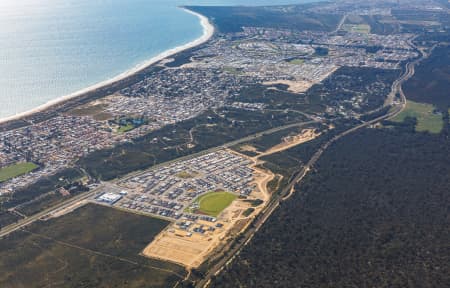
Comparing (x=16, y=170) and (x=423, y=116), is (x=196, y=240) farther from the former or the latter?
(x=423, y=116)

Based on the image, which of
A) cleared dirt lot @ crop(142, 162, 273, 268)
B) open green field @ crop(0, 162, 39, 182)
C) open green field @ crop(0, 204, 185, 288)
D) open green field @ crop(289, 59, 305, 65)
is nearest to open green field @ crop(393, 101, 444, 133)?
open green field @ crop(289, 59, 305, 65)

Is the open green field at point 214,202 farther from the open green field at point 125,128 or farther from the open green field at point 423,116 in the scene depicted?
the open green field at point 423,116

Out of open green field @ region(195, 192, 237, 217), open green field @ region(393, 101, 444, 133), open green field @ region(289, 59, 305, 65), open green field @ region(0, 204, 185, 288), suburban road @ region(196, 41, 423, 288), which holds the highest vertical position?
open green field @ region(289, 59, 305, 65)

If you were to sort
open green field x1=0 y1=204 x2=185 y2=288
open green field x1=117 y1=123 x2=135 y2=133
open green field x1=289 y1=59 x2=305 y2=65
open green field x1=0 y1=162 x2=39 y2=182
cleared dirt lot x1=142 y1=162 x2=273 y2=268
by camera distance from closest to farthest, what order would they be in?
1. open green field x1=0 y1=204 x2=185 y2=288
2. cleared dirt lot x1=142 y1=162 x2=273 y2=268
3. open green field x1=0 y1=162 x2=39 y2=182
4. open green field x1=117 y1=123 x2=135 y2=133
5. open green field x1=289 y1=59 x2=305 y2=65

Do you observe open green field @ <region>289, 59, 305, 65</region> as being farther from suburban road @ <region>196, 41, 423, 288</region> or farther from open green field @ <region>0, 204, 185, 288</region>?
open green field @ <region>0, 204, 185, 288</region>

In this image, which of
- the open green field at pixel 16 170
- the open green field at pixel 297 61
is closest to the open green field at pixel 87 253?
the open green field at pixel 16 170

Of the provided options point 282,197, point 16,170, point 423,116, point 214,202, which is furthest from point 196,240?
point 423,116
